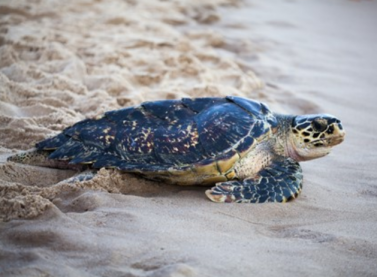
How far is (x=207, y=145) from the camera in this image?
310 centimetres

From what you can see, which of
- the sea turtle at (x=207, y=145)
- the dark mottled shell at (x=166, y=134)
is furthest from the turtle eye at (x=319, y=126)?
the dark mottled shell at (x=166, y=134)

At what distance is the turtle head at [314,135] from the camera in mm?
3383

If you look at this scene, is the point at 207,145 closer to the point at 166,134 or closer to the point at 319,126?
the point at 166,134

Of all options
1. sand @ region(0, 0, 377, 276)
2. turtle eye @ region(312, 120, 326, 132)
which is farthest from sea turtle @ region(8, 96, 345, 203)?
sand @ region(0, 0, 377, 276)

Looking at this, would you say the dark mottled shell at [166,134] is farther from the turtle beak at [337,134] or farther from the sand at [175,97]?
the turtle beak at [337,134]

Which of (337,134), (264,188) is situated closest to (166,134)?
(264,188)

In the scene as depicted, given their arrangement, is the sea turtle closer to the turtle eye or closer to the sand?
the turtle eye

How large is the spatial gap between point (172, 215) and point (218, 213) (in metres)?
0.28

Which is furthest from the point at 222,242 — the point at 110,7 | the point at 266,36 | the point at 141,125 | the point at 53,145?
the point at 110,7

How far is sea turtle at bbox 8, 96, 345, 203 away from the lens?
9.97ft

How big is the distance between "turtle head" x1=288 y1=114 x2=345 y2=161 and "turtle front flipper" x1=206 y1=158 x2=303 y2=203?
0.29 meters

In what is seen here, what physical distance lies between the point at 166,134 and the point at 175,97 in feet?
5.36

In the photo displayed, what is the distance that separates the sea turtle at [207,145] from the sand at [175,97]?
12 cm

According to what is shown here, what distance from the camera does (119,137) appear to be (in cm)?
322
